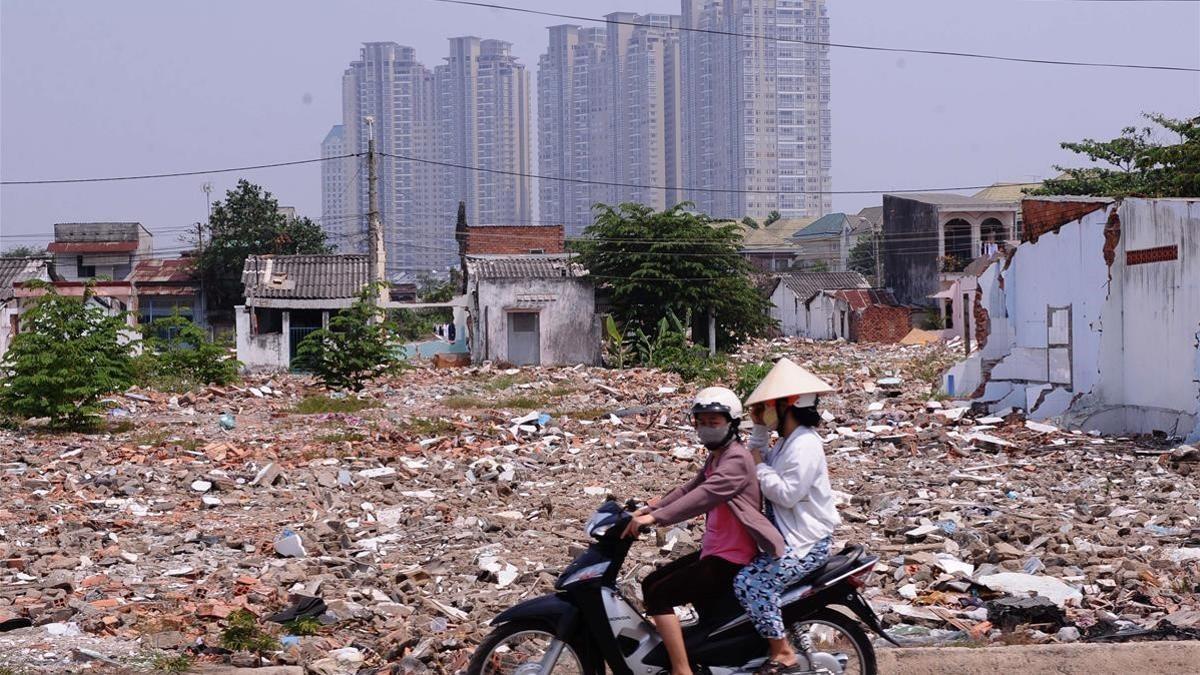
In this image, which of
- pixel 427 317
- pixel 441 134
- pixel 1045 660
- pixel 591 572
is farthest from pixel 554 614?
pixel 441 134

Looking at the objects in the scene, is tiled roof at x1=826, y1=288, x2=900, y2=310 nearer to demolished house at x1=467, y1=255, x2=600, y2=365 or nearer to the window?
demolished house at x1=467, y1=255, x2=600, y2=365

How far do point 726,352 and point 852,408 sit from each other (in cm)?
1937

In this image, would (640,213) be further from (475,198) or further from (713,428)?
(475,198)

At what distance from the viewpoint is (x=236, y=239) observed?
5116 centimetres

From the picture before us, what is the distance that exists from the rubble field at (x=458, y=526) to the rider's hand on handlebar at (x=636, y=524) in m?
1.73

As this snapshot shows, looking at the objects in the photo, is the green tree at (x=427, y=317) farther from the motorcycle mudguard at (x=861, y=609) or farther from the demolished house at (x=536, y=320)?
the motorcycle mudguard at (x=861, y=609)

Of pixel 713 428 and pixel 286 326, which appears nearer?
pixel 713 428

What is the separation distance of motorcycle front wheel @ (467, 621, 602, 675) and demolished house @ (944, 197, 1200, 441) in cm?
1132

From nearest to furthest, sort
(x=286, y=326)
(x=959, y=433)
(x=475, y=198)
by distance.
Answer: (x=959, y=433) < (x=286, y=326) < (x=475, y=198)

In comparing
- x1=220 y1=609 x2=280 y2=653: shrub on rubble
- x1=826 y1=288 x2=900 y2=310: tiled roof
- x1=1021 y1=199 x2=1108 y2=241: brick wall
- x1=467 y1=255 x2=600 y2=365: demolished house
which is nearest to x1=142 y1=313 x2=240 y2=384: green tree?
x1=467 y1=255 x2=600 y2=365: demolished house

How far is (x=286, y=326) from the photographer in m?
37.9

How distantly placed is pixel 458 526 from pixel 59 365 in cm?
1007

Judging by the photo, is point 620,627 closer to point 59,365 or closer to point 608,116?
point 59,365

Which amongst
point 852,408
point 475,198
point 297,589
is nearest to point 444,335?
point 852,408
